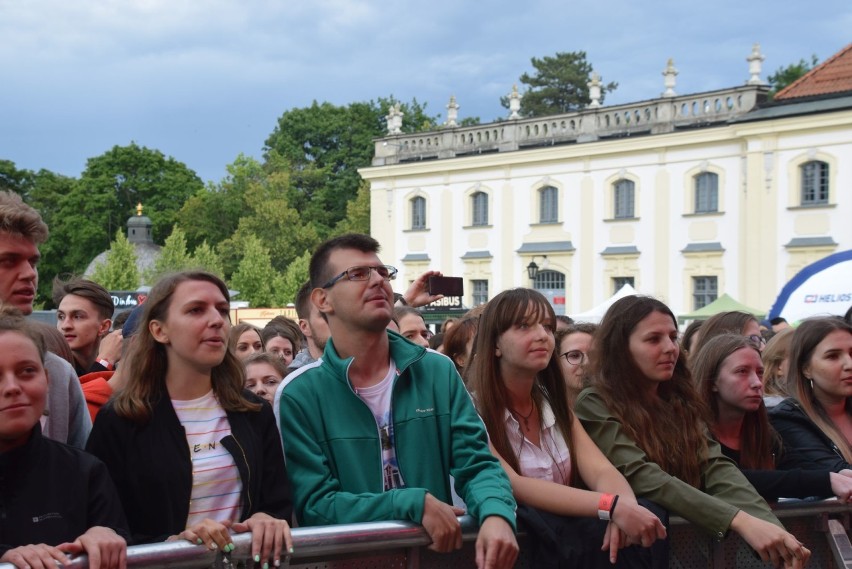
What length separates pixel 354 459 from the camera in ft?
13.6

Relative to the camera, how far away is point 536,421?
4.89 m

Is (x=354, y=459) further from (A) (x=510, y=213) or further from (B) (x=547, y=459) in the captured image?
(A) (x=510, y=213)

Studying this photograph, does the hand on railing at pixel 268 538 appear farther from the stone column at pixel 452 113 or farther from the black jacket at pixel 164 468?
the stone column at pixel 452 113

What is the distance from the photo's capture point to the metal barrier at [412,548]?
3500 millimetres

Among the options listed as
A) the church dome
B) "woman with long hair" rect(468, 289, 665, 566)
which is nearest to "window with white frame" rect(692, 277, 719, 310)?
"woman with long hair" rect(468, 289, 665, 566)

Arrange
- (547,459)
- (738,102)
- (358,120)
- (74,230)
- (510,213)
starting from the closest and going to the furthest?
(547,459)
(738,102)
(510,213)
(74,230)
(358,120)

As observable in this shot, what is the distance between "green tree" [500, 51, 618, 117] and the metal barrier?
→ 82564mm

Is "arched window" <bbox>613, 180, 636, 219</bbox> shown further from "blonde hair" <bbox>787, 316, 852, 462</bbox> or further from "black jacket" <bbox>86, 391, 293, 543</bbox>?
"black jacket" <bbox>86, 391, 293, 543</bbox>

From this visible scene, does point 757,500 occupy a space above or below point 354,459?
below

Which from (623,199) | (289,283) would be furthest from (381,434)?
(289,283)

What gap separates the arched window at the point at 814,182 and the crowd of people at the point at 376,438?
33926 mm

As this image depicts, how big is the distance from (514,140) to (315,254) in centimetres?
4108

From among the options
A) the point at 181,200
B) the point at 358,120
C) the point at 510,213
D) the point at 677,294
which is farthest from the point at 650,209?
the point at 181,200

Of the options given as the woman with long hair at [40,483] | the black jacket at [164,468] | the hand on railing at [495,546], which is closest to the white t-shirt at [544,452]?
the hand on railing at [495,546]
